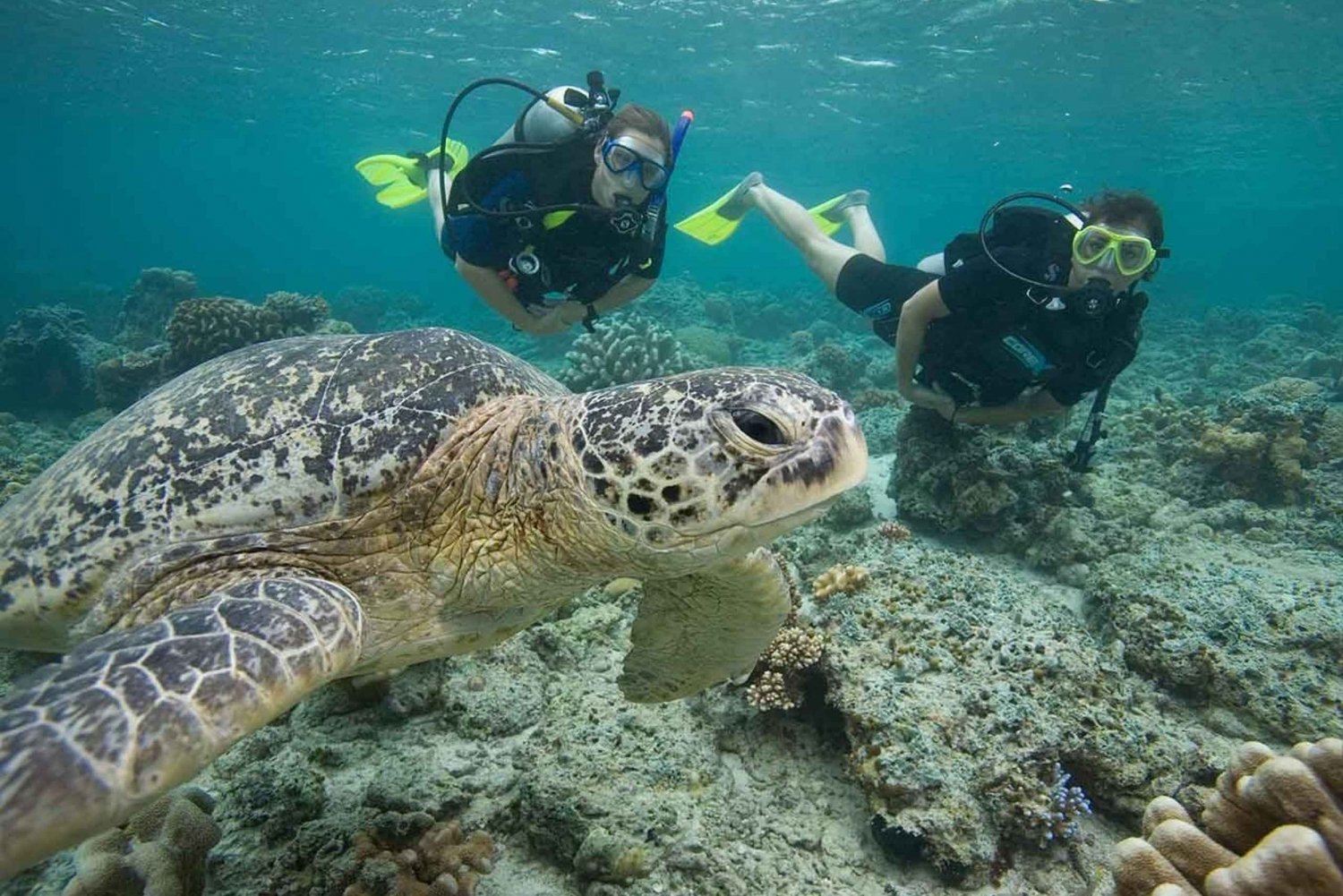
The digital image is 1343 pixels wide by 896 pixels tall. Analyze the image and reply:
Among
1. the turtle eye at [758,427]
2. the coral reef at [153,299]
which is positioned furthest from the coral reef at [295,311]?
the turtle eye at [758,427]

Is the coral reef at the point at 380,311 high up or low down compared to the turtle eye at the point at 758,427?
down

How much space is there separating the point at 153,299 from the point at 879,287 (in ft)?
57.5

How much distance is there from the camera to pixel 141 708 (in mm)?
1524

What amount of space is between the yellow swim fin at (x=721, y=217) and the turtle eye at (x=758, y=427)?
24.7 feet

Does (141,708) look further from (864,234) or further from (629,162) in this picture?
(864,234)

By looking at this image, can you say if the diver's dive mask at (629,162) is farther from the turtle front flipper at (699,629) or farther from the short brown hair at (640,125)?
the turtle front flipper at (699,629)

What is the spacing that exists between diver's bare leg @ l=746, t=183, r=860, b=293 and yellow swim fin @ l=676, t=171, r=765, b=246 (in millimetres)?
125

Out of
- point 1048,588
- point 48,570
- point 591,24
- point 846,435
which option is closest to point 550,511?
point 846,435

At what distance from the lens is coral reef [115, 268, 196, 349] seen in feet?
50.6

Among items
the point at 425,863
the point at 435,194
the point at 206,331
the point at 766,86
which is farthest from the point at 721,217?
the point at 766,86

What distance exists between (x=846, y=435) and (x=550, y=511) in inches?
41.5

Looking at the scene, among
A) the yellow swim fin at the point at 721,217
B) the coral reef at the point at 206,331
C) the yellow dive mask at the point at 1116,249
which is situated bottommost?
the coral reef at the point at 206,331

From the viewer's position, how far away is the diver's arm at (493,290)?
19.7ft

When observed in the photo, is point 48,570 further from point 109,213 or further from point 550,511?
point 109,213
